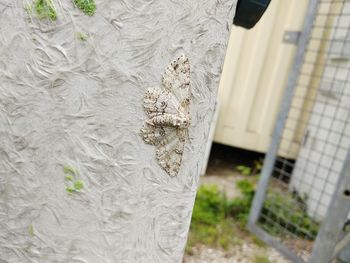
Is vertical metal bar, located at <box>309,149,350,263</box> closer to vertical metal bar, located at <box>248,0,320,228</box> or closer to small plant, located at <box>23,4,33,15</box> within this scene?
vertical metal bar, located at <box>248,0,320,228</box>

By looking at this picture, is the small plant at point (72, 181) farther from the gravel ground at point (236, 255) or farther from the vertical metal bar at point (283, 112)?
the vertical metal bar at point (283, 112)

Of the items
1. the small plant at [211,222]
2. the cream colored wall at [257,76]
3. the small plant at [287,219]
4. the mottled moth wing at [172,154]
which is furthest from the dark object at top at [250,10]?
the cream colored wall at [257,76]

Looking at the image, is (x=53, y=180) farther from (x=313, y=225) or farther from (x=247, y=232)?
(x=313, y=225)

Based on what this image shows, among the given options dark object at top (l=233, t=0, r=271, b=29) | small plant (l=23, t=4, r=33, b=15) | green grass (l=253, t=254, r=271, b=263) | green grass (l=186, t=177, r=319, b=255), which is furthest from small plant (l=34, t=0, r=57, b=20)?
green grass (l=253, t=254, r=271, b=263)

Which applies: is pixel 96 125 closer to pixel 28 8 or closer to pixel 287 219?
pixel 28 8

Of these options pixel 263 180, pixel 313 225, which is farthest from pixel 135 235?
pixel 313 225
